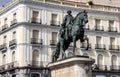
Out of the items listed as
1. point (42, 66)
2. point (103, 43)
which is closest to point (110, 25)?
point (103, 43)

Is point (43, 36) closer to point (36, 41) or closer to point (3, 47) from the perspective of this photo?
point (36, 41)

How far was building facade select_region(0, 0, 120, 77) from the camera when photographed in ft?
175


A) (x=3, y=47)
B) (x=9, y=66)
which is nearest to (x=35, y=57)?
(x=9, y=66)

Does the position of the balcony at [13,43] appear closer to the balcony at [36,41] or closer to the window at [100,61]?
the balcony at [36,41]

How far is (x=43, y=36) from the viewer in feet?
180

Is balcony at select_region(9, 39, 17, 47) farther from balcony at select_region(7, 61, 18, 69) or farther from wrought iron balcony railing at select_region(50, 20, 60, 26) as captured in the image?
wrought iron balcony railing at select_region(50, 20, 60, 26)

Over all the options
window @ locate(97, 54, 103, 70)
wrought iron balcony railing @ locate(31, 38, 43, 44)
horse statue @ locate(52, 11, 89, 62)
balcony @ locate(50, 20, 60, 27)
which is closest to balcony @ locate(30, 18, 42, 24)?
balcony @ locate(50, 20, 60, 27)

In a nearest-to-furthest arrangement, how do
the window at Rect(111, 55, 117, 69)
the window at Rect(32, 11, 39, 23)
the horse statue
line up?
the horse statue < the window at Rect(32, 11, 39, 23) < the window at Rect(111, 55, 117, 69)

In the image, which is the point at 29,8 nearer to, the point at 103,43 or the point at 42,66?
the point at 42,66

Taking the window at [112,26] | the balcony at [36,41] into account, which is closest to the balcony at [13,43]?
the balcony at [36,41]

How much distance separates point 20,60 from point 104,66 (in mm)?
12892

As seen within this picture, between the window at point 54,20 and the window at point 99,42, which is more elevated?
the window at point 54,20

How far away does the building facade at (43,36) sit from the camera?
175 ft

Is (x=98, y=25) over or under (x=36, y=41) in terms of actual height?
over
